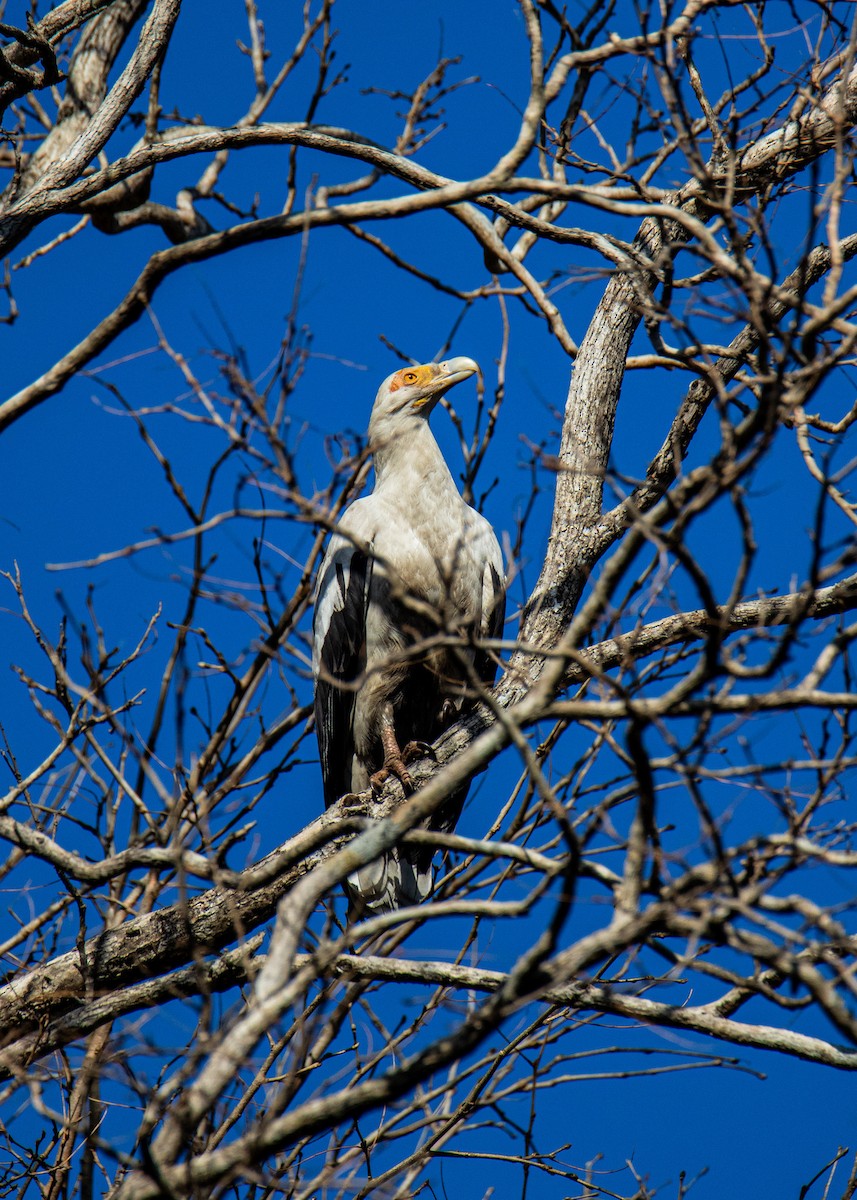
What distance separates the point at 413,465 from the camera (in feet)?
17.9

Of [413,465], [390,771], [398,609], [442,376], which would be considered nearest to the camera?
[390,771]

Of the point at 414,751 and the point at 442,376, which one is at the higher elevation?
the point at 442,376

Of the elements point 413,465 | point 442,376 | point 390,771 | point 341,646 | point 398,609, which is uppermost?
point 442,376

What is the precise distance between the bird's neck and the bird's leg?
1.03m

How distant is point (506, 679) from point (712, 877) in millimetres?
2046

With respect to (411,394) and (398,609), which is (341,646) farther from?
(411,394)

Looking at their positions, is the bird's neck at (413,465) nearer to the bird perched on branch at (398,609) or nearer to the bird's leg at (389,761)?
the bird perched on branch at (398,609)

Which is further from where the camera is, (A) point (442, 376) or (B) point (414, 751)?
(A) point (442, 376)

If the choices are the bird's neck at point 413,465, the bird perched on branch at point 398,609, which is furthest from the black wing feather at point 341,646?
the bird's neck at point 413,465

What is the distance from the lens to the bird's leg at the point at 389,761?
188 inches

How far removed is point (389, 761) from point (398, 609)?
0.69 meters

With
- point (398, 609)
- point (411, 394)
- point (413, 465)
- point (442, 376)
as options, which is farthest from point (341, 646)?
point (442, 376)

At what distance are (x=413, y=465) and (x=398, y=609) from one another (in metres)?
0.71

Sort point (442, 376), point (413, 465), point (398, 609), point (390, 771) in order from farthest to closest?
point (442, 376), point (413, 465), point (398, 609), point (390, 771)
